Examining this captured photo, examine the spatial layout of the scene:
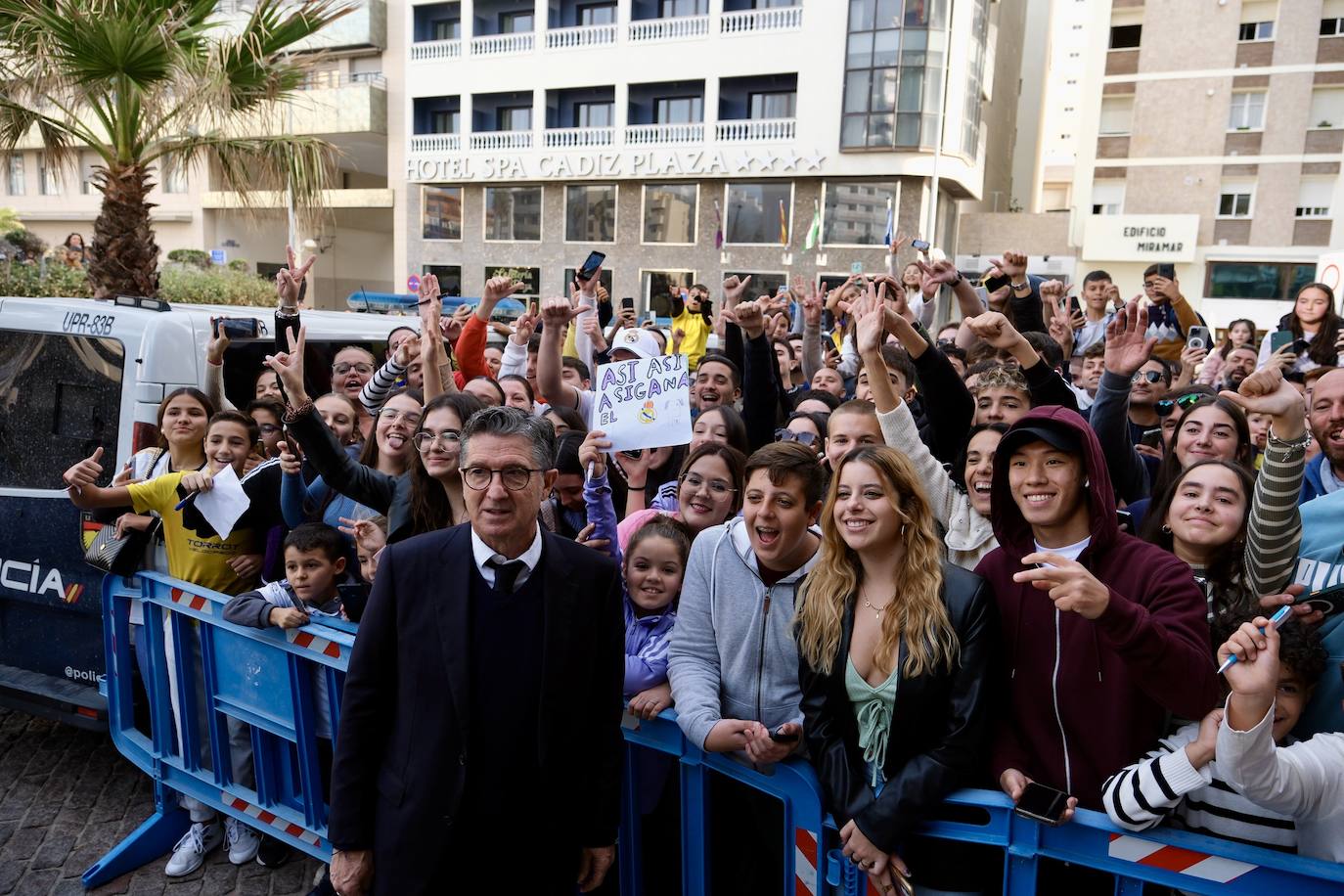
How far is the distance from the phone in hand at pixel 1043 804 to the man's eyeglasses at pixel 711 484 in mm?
1609

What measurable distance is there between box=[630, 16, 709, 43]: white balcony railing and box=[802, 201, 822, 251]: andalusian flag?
657 cm

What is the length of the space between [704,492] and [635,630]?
0.64m

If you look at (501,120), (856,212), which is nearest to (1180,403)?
(856,212)

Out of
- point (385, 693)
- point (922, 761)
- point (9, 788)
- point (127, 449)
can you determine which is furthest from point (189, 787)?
point (922, 761)

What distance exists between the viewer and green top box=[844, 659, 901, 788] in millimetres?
2297

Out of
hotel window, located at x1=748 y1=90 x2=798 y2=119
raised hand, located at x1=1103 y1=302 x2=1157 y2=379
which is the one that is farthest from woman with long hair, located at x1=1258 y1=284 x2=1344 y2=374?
hotel window, located at x1=748 y1=90 x2=798 y2=119

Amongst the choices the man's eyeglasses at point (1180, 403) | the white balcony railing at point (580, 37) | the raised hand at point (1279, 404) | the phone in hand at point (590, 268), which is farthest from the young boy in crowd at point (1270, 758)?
the white balcony railing at point (580, 37)

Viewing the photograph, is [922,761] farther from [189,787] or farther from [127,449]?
[127,449]

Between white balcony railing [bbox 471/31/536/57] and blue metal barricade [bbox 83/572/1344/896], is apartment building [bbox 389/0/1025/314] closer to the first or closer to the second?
white balcony railing [bbox 471/31/536/57]

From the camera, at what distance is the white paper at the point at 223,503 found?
3.83m

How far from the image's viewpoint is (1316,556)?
2.67 meters

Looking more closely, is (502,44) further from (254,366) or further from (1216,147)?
(254,366)

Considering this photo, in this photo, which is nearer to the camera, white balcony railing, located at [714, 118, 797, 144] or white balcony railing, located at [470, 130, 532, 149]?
white balcony railing, located at [714, 118, 797, 144]

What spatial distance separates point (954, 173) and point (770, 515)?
89.2 ft
